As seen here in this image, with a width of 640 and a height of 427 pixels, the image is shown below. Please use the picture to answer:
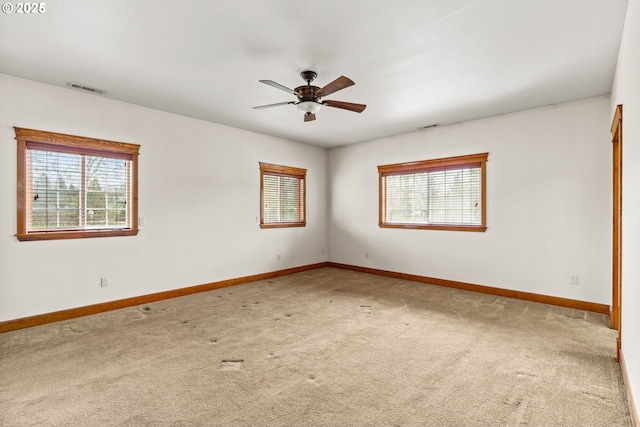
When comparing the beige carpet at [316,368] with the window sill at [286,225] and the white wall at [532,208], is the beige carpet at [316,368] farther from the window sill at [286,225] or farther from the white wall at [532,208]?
the window sill at [286,225]

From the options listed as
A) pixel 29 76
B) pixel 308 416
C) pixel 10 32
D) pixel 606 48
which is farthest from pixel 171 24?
pixel 606 48

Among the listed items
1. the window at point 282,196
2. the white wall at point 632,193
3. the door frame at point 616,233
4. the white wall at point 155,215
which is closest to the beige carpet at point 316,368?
the door frame at point 616,233

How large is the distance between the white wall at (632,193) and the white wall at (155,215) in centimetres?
503

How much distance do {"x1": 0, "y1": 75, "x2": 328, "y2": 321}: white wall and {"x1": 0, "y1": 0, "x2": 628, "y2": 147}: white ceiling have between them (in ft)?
1.19

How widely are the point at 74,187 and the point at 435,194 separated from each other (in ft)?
17.8

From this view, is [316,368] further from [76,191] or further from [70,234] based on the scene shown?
[76,191]

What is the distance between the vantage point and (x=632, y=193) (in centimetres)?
211

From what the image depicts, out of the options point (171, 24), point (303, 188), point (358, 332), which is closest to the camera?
point (171, 24)

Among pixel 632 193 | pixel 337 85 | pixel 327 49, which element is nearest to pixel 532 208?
pixel 632 193

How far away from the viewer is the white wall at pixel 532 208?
13.7ft

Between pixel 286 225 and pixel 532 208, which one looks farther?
pixel 286 225

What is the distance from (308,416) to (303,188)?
17.4ft

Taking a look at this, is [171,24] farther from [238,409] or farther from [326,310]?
[326,310]

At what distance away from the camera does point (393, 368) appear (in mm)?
2658
